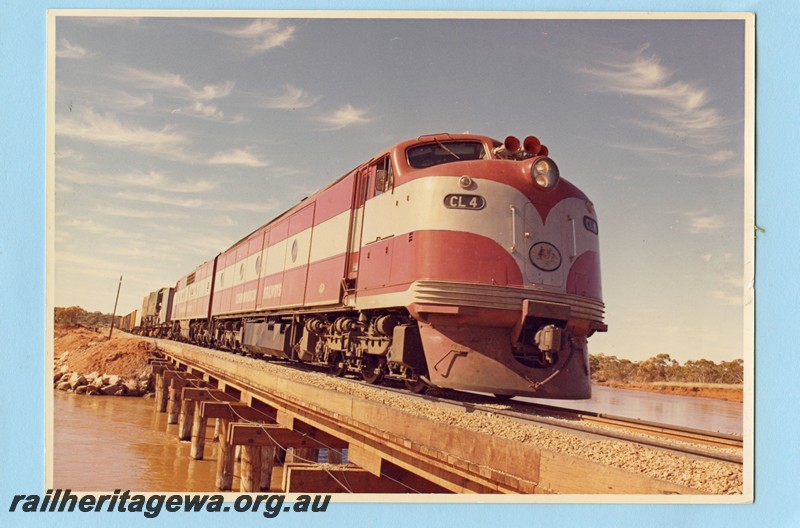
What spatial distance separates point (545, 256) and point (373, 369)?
3.07 metres

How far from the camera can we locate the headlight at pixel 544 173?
24.9ft

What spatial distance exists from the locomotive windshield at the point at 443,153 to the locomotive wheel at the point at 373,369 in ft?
8.99

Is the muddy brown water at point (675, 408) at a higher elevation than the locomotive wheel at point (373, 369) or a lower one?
lower

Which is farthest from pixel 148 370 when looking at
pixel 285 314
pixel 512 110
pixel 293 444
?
pixel 512 110

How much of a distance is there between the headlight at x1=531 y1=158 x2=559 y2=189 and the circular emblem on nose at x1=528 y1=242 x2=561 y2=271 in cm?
70

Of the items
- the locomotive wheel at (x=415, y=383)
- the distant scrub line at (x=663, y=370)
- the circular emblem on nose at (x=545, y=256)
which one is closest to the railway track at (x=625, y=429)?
the locomotive wheel at (x=415, y=383)

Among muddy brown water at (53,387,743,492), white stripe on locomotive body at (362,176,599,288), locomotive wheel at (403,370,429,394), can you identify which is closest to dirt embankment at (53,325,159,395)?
muddy brown water at (53,387,743,492)

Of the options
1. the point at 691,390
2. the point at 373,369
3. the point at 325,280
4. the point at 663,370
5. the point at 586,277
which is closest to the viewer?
the point at 691,390

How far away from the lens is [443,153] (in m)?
8.34

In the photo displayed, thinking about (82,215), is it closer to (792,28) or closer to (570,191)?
(570,191)

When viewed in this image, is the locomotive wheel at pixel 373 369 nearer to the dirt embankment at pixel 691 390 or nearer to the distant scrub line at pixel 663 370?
the distant scrub line at pixel 663 370

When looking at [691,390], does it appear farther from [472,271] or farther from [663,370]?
[472,271]

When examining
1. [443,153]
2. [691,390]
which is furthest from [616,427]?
[443,153]

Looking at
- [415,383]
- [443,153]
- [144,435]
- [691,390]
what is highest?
[443,153]
